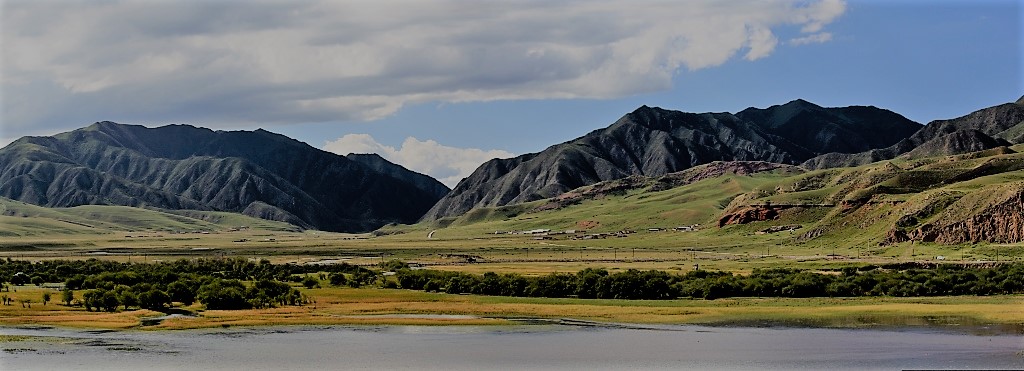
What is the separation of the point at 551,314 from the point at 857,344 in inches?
1244

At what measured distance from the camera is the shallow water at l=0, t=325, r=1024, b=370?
7169 centimetres

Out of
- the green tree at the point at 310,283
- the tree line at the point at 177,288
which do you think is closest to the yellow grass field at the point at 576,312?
the tree line at the point at 177,288

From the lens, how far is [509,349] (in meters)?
79.3

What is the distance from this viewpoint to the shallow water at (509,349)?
71.7 meters

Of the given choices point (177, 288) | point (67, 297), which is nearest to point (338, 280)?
point (177, 288)

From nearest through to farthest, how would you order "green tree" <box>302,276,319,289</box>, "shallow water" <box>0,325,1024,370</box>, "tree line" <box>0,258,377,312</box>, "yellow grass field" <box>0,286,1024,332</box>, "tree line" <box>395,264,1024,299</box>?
"shallow water" <box>0,325,1024,370</box> < "yellow grass field" <box>0,286,1024,332</box> < "tree line" <box>0,258,377,312</box> < "tree line" <box>395,264,1024,299</box> < "green tree" <box>302,276,319,289</box>

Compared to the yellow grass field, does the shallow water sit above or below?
below

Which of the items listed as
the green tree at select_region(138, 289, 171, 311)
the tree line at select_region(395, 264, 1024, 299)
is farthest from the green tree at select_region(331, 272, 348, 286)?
the green tree at select_region(138, 289, 171, 311)

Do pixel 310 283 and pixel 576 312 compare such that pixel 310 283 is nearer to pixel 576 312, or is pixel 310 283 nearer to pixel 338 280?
pixel 338 280

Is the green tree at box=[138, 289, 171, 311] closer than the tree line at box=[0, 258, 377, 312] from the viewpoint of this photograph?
Yes

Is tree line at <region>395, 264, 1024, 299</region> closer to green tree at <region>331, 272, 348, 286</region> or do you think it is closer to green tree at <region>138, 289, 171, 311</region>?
green tree at <region>331, 272, 348, 286</region>

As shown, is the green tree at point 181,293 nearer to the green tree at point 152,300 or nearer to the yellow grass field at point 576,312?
the green tree at point 152,300

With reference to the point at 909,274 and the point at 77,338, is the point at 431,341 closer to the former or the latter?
the point at 77,338

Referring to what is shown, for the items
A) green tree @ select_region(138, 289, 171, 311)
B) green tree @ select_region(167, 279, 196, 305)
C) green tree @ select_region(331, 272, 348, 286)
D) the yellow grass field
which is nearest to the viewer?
the yellow grass field
